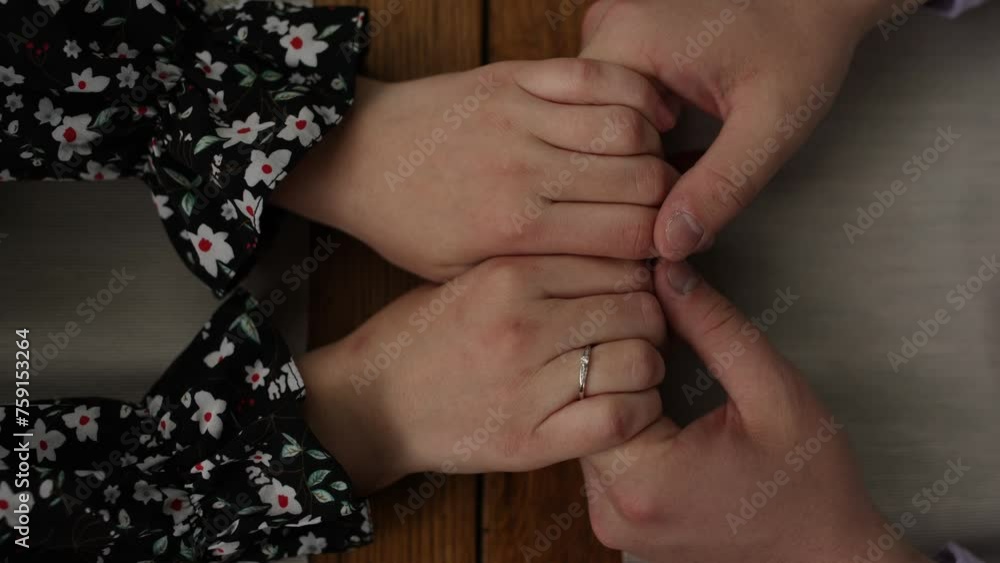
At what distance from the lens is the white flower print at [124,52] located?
0.54m

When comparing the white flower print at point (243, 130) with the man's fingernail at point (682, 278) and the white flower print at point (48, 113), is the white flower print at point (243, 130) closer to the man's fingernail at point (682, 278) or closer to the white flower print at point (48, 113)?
the white flower print at point (48, 113)

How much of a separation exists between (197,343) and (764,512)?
0.42 m

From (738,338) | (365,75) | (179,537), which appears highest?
(365,75)

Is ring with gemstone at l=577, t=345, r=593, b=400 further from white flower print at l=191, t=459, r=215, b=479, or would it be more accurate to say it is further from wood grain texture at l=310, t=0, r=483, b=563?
white flower print at l=191, t=459, r=215, b=479

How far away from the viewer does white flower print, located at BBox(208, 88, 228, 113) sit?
0.56 m

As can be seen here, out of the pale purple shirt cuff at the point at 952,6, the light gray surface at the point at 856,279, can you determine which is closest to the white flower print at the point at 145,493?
the light gray surface at the point at 856,279

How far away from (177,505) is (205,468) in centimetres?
4

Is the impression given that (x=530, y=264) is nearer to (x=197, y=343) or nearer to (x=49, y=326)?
(x=197, y=343)

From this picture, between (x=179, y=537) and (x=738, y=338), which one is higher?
(x=738, y=338)

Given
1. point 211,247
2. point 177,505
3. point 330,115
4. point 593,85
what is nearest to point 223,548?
point 177,505

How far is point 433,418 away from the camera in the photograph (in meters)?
0.57

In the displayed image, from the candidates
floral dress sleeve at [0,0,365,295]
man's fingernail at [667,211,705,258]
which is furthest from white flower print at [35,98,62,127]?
man's fingernail at [667,211,705,258]

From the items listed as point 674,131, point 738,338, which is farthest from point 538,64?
point 738,338

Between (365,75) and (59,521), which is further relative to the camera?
(365,75)
